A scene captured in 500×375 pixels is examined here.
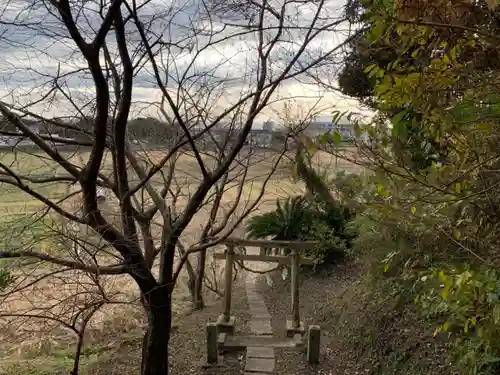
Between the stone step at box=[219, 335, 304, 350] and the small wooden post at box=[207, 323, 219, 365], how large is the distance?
0.43 feet

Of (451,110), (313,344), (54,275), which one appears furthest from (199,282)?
(451,110)

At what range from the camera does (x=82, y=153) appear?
4457 millimetres

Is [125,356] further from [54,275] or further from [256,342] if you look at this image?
[54,275]

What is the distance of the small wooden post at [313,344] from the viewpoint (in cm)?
448

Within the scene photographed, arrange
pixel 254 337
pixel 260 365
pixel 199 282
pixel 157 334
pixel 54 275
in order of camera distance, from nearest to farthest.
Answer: pixel 54 275 → pixel 157 334 → pixel 260 365 → pixel 254 337 → pixel 199 282

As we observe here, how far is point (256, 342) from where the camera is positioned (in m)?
4.73

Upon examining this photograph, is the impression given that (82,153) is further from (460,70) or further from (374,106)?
(460,70)

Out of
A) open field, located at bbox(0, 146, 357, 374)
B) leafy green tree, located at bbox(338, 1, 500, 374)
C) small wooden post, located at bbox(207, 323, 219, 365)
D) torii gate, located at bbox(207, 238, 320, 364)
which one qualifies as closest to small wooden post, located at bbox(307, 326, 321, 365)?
torii gate, located at bbox(207, 238, 320, 364)

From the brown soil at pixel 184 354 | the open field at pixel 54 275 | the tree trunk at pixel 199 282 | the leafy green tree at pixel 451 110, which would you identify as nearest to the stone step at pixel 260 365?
the brown soil at pixel 184 354

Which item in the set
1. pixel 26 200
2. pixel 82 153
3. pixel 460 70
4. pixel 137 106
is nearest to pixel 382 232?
pixel 137 106

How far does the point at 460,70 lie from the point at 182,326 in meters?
5.71

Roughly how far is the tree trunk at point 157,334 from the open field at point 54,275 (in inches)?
9.1

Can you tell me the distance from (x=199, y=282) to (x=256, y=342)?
2558 millimetres

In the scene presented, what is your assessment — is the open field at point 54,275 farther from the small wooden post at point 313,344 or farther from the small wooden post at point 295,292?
the small wooden post at point 313,344
